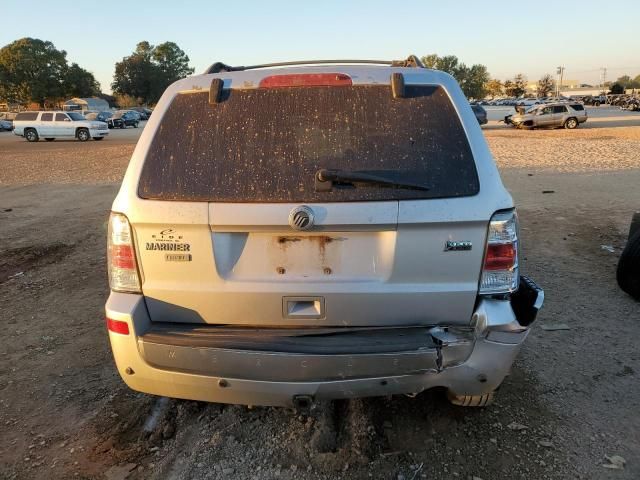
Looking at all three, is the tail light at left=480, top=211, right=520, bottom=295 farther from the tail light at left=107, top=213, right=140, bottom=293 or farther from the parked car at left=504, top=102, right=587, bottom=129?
the parked car at left=504, top=102, right=587, bottom=129

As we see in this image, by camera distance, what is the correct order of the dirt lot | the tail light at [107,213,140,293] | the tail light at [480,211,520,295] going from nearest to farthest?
the tail light at [480,211,520,295] → the tail light at [107,213,140,293] → the dirt lot

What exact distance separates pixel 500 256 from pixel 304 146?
1.12 metres

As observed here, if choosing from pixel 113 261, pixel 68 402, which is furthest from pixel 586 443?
pixel 68 402

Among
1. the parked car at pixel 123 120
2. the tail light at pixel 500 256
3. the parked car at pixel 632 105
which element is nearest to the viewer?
the tail light at pixel 500 256

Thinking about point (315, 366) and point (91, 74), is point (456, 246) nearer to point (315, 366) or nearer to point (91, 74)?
point (315, 366)

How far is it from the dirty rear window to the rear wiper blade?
0.07 ft

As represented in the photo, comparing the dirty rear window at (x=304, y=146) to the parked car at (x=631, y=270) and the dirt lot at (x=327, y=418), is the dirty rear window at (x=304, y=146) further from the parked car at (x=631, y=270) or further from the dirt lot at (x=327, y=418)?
the parked car at (x=631, y=270)

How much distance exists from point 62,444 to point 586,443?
119 inches

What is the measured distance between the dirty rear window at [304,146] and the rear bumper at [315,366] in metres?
0.67

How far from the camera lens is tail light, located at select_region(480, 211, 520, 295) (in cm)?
247

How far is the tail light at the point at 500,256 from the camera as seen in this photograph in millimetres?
2473

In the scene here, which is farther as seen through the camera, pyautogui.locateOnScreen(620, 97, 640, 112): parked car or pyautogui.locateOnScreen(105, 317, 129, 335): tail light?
pyautogui.locateOnScreen(620, 97, 640, 112): parked car

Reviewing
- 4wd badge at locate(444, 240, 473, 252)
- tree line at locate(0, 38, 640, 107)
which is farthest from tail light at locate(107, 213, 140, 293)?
tree line at locate(0, 38, 640, 107)

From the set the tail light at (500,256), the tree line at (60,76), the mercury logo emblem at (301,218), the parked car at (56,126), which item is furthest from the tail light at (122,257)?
the tree line at (60,76)
